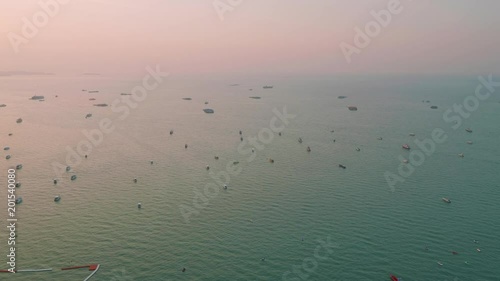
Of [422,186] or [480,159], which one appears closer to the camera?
[422,186]

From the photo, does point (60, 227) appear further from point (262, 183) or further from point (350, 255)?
point (350, 255)

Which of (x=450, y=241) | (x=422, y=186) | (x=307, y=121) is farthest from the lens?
(x=307, y=121)

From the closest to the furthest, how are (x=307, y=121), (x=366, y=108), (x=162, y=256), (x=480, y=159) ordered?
(x=162, y=256)
(x=480, y=159)
(x=307, y=121)
(x=366, y=108)

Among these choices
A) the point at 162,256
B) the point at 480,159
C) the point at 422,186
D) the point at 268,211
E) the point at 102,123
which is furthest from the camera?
the point at 102,123

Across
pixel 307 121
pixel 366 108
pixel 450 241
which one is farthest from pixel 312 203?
pixel 366 108

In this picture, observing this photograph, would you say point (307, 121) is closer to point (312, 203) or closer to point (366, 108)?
point (366, 108)

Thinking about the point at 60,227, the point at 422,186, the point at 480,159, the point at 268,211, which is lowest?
the point at 60,227

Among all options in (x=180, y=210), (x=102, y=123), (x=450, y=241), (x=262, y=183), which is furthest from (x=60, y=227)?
(x=102, y=123)

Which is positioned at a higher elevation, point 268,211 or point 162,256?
point 268,211

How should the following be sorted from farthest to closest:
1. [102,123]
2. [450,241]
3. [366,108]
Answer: [366,108] → [102,123] → [450,241]
